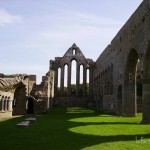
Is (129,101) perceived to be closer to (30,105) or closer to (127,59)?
(127,59)

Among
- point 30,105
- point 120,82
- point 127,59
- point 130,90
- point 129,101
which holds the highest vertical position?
point 127,59

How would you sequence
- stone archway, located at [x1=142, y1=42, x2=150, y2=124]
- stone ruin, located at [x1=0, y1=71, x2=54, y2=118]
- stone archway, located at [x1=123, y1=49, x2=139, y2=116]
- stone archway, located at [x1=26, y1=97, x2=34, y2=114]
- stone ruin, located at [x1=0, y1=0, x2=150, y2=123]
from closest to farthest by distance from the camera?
1. stone archway, located at [x1=142, y1=42, x2=150, y2=124]
2. stone ruin, located at [x1=0, y1=0, x2=150, y2=123]
3. stone ruin, located at [x1=0, y1=71, x2=54, y2=118]
4. stone archway, located at [x1=123, y1=49, x2=139, y2=116]
5. stone archway, located at [x1=26, y1=97, x2=34, y2=114]

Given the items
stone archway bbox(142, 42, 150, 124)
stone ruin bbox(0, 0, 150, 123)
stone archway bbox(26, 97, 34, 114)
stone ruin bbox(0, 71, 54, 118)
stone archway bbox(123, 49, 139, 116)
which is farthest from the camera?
stone archway bbox(26, 97, 34, 114)

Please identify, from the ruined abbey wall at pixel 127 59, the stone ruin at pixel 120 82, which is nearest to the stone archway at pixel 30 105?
the stone ruin at pixel 120 82

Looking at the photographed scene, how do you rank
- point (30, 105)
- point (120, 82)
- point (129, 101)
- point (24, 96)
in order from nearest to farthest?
point (129, 101) → point (120, 82) → point (24, 96) → point (30, 105)

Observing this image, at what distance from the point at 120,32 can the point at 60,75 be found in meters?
21.2

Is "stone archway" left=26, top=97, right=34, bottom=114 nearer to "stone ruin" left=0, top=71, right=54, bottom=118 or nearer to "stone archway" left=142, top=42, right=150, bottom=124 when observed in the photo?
"stone ruin" left=0, top=71, right=54, bottom=118

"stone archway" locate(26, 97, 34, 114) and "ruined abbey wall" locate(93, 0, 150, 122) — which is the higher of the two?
"ruined abbey wall" locate(93, 0, 150, 122)

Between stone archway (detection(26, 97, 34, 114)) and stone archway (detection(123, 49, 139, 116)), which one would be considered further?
stone archway (detection(26, 97, 34, 114))

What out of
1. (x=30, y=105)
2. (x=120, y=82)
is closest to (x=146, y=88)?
(x=120, y=82)

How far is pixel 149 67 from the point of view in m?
16.5

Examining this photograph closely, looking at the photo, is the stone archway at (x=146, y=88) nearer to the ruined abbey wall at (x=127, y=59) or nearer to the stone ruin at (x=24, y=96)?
the ruined abbey wall at (x=127, y=59)

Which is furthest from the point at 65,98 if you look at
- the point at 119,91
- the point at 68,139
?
the point at 68,139

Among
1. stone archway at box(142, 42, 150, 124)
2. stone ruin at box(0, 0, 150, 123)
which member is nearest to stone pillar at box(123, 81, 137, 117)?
stone ruin at box(0, 0, 150, 123)
